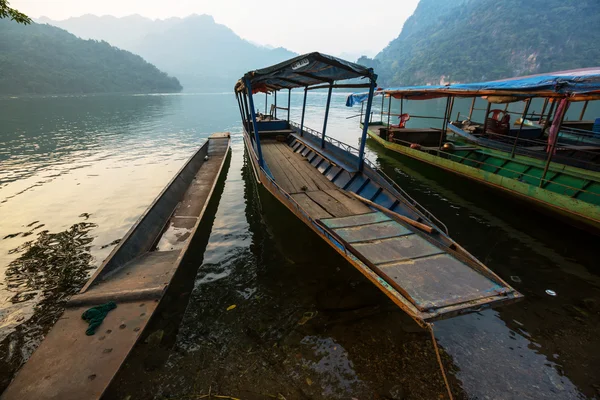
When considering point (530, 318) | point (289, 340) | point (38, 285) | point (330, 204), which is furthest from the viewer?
point (330, 204)

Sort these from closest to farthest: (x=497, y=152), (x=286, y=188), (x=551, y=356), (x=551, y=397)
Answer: (x=551, y=397) < (x=551, y=356) < (x=286, y=188) < (x=497, y=152)

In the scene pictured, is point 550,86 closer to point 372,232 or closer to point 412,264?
point 372,232

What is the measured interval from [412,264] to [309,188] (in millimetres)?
5125

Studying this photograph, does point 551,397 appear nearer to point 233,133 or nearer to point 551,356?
point 551,356

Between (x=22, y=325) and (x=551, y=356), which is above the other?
(x=551, y=356)

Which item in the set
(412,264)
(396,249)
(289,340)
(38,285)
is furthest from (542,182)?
(38,285)

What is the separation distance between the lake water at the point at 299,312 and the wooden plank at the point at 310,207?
125 centimetres

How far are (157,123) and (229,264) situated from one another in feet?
117

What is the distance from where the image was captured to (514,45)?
120m

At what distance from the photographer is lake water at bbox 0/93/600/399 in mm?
4641

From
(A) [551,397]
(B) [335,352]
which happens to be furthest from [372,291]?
(A) [551,397]

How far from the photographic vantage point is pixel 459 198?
42.5ft

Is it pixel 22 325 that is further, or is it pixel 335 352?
pixel 22 325

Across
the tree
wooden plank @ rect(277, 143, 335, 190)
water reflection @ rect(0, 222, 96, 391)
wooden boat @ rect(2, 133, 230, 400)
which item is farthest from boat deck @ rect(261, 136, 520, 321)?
the tree
